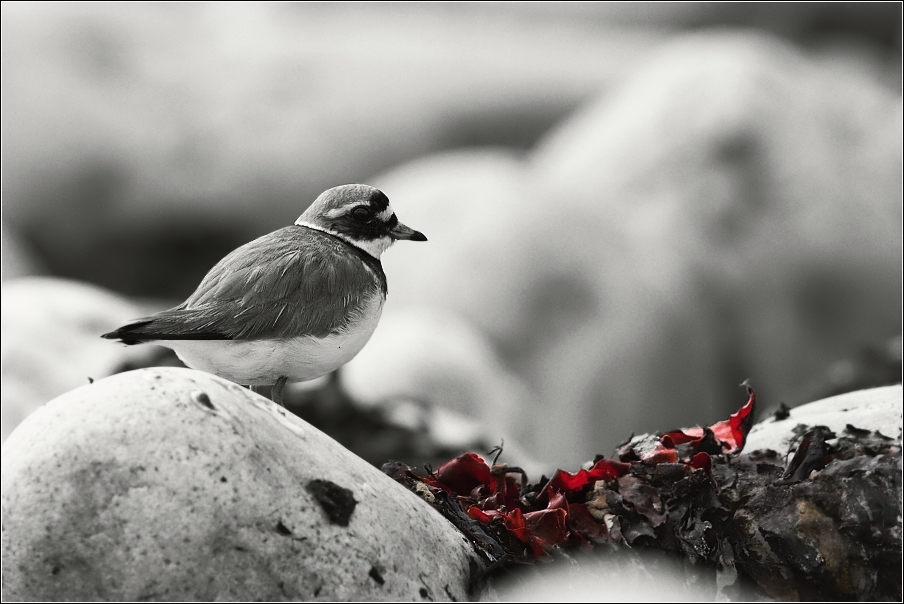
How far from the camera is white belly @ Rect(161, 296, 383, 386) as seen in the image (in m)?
4.32

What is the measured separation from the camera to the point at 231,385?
364 centimetres

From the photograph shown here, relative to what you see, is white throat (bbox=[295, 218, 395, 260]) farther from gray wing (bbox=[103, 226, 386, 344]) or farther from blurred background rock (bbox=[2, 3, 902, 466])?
blurred background rock (bbox=[2, 3, 902, 466])

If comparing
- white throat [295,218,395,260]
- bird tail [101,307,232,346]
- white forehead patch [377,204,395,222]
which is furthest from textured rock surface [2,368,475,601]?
white forehead patch [377,204,395,222]

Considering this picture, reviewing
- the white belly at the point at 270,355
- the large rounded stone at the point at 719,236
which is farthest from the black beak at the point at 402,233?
the large rounded stone at the point at 719,236

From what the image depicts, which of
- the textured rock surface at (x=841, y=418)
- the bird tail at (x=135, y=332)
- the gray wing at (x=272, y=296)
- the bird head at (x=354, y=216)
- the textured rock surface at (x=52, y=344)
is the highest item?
the bird head at (x=354, y=216)

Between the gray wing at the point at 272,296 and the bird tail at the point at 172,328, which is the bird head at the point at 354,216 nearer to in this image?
the gray wing at the point at 272,296

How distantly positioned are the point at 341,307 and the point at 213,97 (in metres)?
9.38

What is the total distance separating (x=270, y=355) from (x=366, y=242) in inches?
32.6

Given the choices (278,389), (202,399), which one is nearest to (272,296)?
(278,389)

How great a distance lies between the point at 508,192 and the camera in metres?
10.3

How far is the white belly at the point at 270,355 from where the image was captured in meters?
4.32

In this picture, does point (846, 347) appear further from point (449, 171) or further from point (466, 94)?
point (466, 94)

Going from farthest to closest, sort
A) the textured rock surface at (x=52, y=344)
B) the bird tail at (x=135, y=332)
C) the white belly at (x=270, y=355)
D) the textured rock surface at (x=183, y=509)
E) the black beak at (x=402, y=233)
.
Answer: the textured rock surface at (x=52, y=344) → the black beak at (x=402, y=233) → the white belly at (x=270, y=355) → the bird tail at (x=135, y=332) → the textured rock surface at (x=183, y=509)

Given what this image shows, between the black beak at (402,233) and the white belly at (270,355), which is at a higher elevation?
the black beak at (402,233)
